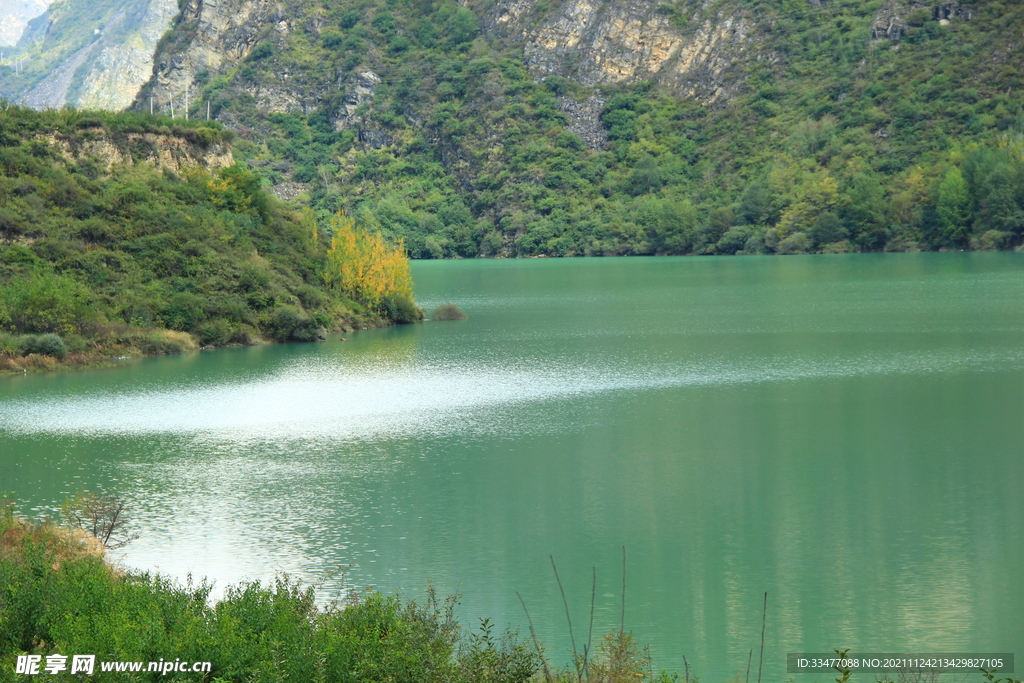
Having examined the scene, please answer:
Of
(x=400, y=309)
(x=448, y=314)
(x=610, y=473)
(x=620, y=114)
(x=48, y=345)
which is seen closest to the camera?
(x=610, y=473)

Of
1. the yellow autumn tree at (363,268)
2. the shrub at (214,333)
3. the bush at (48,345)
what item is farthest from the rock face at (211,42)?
the bush at (48,345)

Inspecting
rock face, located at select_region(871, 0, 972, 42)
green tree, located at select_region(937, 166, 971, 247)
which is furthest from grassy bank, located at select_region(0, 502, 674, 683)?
rock face, located at select_region(871, 0, 972, 42)

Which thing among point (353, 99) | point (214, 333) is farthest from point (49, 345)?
point (353, 99)

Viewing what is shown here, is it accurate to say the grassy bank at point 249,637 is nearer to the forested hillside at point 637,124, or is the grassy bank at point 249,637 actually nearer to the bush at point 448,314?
the bush at point 448,314

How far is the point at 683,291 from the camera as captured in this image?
249ft

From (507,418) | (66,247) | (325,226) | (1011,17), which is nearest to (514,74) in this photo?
(325,226)

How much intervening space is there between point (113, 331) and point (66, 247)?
5700 mm

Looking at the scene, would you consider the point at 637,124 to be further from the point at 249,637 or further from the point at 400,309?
the point at 249,637

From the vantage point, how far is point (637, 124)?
15462cm

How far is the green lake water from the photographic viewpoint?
16469mm

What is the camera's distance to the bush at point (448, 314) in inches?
2482

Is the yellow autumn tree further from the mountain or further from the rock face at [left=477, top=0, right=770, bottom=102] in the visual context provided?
the rock face at [left=477, top=0, right=770, bottom=102]

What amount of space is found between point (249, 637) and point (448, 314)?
51.3 meters

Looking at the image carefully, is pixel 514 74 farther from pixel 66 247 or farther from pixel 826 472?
pixel 826 472
